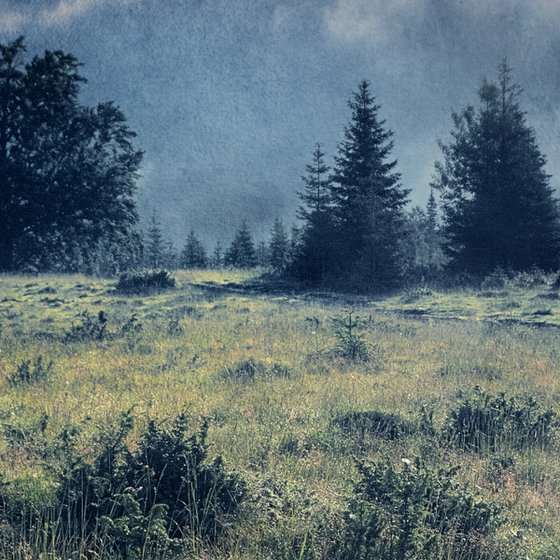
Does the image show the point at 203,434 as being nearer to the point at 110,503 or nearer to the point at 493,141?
the point at 110,503

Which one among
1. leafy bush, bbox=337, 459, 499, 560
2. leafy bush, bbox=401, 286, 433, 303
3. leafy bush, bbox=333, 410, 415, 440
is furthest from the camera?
leafy bush, bbox=401, 286, 433, 303

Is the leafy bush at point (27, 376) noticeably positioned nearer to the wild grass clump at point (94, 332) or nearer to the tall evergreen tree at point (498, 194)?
the wild grass clump at point (94, 332)

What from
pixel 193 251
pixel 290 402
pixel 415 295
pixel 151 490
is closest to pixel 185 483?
pixel 151 490

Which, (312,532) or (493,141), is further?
(493,141)

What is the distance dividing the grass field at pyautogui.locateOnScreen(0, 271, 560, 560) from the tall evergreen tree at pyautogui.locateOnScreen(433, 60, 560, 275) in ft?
42.4

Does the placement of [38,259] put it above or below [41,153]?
below

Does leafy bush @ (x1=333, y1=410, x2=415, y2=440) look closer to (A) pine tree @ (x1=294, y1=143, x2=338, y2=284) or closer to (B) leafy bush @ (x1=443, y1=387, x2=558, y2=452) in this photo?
(B) leafy bush @ (x1=443, y1=387, x2=558, y2=452)

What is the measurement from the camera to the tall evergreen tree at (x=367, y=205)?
2575 centimetres

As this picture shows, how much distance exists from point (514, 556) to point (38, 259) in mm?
36026

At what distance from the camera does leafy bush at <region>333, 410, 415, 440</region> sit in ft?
18.1

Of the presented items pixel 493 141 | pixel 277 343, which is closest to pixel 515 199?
pixel 493 141

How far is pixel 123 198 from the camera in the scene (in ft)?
116

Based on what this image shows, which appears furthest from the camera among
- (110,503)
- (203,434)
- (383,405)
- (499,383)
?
(499,383)

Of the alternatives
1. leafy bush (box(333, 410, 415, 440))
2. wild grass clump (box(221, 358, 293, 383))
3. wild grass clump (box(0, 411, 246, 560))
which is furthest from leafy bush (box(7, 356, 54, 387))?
leafy bush (box(333, 410, 415, 440))
